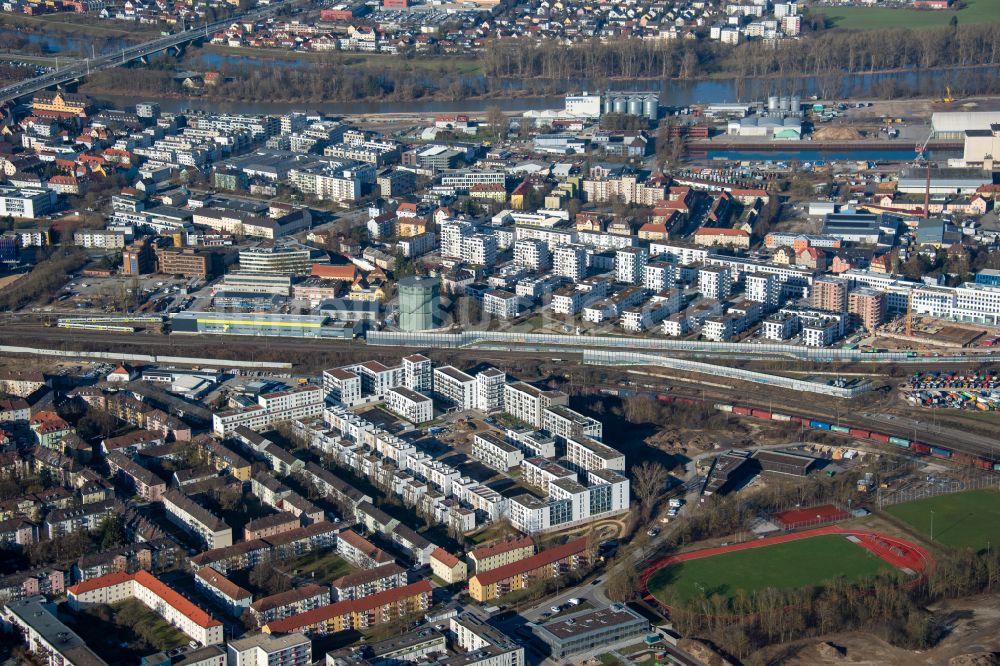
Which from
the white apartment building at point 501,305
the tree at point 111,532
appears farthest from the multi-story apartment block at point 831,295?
the tree at point 111,532

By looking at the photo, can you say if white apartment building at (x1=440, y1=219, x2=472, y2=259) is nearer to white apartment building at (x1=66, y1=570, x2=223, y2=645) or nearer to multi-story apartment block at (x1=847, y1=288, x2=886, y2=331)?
multi-story apartment block at (x1=847, y1=288, x2=886, y2=331)

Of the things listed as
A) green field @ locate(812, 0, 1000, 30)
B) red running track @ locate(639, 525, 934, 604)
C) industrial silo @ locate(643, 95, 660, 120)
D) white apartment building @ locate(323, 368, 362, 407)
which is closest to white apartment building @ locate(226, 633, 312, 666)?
red running track @ locate(639, 525, 934, 604)

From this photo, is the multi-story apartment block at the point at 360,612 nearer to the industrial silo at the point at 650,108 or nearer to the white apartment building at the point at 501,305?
the white apartment building at the point at 501,305

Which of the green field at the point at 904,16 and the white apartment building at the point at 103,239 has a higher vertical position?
the green field at the point at 904,16

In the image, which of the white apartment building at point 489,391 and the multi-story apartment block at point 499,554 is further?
the white apartment building at point 489,391

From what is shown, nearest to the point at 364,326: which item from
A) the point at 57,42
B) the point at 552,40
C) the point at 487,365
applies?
the point at 487,365
